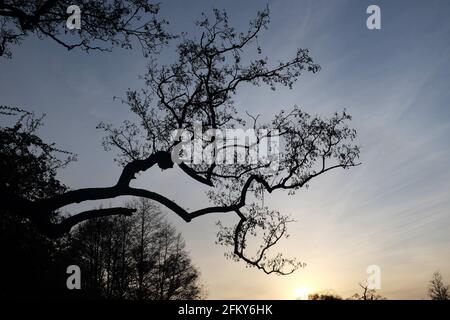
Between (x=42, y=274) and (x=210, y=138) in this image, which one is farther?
(x=42, y=274)

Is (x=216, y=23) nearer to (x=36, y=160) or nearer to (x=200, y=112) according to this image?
(x=200, y=112)

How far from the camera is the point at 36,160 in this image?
10039 mm

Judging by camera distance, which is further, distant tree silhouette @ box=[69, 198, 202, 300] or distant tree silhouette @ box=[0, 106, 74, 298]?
distant tree silhouette @ box=[69, 198, 202, 300]

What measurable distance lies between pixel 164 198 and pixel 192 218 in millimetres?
1257

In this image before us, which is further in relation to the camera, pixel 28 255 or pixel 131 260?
pixel 131 260

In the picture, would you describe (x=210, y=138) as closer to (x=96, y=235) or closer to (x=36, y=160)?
(x=36, y=160)

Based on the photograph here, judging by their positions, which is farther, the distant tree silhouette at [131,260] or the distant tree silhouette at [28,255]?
the distant tree silhouette at [131,260]

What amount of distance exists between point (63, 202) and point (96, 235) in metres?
26.8

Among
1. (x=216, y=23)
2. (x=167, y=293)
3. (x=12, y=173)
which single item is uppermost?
(x=216, y=23)

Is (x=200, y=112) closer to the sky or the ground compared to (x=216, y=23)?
closer to the ground
